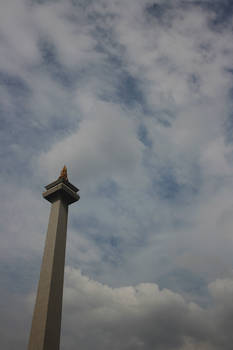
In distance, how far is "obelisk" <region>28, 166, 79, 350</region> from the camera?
18953 mm

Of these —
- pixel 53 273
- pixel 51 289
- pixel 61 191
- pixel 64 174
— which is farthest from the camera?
pixel 64 174

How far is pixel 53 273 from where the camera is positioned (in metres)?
21.5

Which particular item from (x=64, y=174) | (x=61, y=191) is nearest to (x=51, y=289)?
(x=61, y=191)

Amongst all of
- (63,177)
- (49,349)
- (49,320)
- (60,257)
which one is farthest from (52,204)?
(49,349)

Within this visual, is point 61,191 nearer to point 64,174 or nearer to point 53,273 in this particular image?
point 64,174

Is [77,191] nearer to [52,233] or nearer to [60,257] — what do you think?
[52,233]

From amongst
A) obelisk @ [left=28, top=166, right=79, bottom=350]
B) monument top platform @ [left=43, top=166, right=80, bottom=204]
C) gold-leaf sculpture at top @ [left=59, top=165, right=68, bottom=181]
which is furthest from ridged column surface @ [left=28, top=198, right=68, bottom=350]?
gold-leaf sculpture at top @ [left=59, top=165, right=68, bottom=181]

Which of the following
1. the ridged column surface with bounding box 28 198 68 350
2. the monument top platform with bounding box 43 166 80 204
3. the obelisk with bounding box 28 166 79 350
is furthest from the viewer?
the monument top platform with bounding box 43 166 80 204

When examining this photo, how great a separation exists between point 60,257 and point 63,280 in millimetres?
1774

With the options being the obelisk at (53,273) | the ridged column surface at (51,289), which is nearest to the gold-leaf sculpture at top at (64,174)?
the obelisk at (53,273)

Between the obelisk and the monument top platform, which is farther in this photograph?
the monument top platform

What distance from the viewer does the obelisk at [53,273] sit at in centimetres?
1895

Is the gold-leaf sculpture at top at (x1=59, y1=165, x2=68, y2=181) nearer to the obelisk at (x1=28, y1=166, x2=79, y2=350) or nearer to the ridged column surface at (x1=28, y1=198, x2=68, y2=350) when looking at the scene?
the obelisk at (x1=28, y1=166, x2=79, y2=350)

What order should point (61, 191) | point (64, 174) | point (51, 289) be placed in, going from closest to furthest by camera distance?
1. point (51, 289)
2. point (61, 191)
3. point (64, 174)
